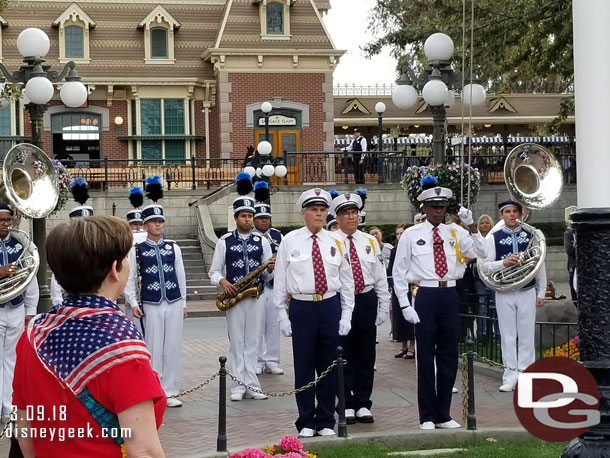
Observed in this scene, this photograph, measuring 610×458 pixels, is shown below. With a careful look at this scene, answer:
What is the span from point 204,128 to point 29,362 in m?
34.3

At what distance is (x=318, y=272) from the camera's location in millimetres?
9430

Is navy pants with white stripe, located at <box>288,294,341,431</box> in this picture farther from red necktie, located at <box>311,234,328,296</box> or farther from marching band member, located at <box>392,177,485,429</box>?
marching band member, located at <box>392,177,485,429</box>

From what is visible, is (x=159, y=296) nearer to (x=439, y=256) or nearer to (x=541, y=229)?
(x=439, y=256)

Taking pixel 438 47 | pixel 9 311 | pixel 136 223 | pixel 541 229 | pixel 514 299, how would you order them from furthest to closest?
pixel 541 229
pixel 438 47
pixel 136 223
pixel 514 299
pixel 9 311

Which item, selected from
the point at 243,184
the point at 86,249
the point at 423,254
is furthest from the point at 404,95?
the point at 86,249

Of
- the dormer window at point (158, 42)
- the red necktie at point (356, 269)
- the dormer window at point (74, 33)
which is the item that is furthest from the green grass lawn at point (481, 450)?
the dormer window at point (158, 42)

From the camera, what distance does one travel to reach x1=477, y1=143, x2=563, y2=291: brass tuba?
1161 centimetres

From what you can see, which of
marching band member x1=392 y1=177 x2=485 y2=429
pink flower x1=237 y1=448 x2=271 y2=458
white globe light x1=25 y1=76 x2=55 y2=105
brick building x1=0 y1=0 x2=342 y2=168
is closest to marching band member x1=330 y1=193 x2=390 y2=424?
marching band member x1=392 y1=177 x2=485 y2=429

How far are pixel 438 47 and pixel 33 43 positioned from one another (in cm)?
566

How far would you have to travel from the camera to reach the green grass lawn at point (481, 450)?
8.40 m

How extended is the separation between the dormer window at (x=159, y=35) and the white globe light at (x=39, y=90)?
24008 millimetres

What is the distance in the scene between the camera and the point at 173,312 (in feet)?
38.0

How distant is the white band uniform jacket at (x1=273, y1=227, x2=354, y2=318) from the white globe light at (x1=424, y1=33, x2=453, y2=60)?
603 centimetres

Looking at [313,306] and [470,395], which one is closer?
[470,395]
